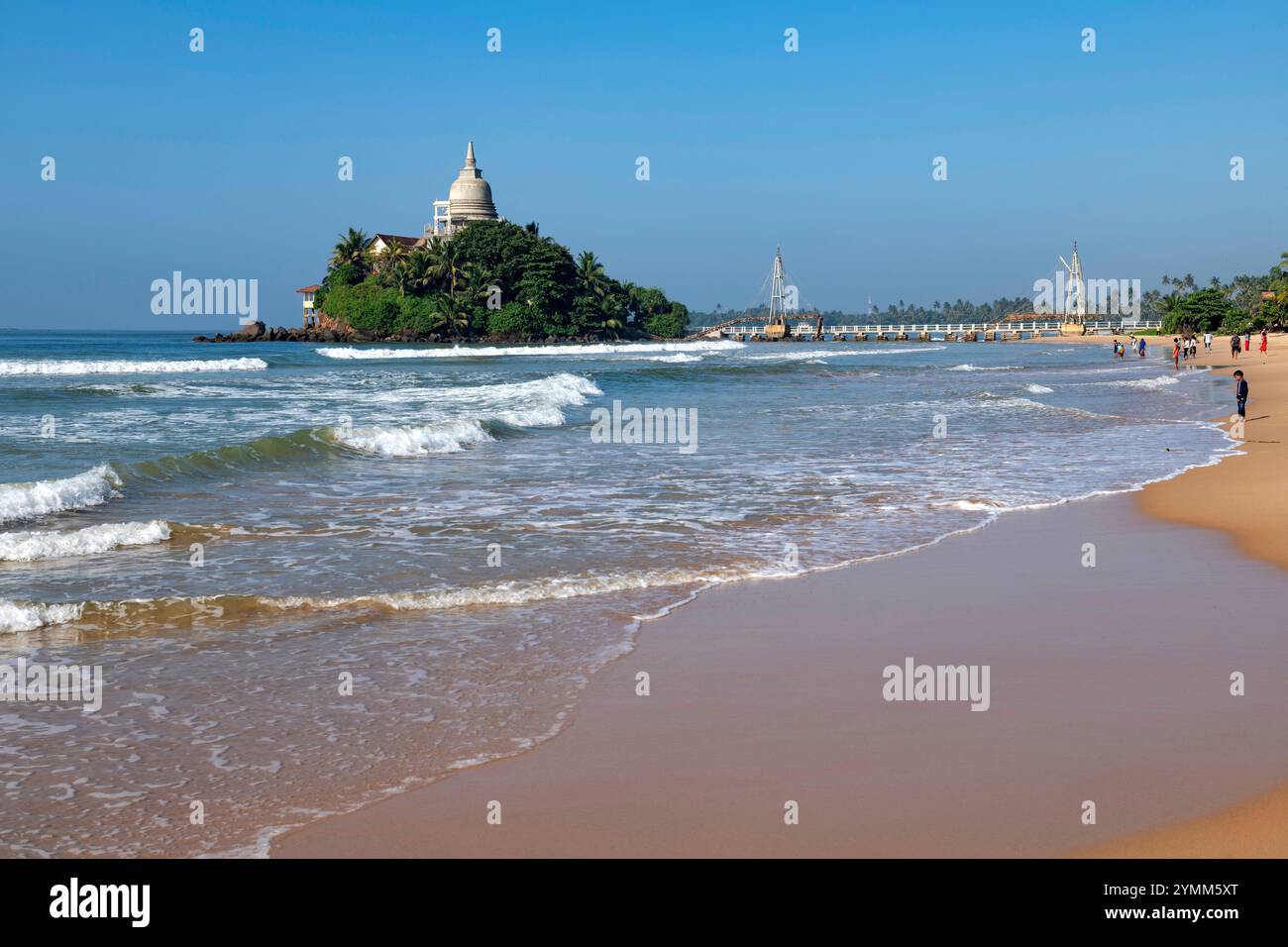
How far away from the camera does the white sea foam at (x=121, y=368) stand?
4672cm

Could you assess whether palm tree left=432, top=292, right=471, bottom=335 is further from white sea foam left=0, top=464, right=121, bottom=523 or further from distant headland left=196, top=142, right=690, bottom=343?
white sea foam left=0, top=464, right=121, bottom=523

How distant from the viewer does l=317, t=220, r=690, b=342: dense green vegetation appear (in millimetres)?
103250

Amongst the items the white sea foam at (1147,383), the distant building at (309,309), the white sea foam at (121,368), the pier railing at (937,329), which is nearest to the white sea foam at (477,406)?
the white sea foam at (1147,383)

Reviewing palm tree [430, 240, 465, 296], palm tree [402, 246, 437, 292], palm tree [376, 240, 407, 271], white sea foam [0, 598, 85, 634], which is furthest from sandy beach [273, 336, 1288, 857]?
palm tree [376, 240, 407, 271]

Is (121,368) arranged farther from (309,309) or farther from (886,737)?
(309,309)

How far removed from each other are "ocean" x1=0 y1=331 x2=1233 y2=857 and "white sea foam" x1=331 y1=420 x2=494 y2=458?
7cm

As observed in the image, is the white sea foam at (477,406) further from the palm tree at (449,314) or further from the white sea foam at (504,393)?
the palm tree at (449,314)

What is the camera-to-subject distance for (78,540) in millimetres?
9195

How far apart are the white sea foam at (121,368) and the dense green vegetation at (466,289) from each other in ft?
157

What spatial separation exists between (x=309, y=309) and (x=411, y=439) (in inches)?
4759

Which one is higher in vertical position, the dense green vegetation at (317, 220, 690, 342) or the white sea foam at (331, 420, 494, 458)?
the dense green vegetation at (317, 220, 690, 342)

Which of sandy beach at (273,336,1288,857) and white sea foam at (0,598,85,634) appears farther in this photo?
white sea foam at (0,598,85,634)

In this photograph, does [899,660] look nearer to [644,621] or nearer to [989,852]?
[644,621]

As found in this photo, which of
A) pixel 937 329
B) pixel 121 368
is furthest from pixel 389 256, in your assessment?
pixel 937 329
